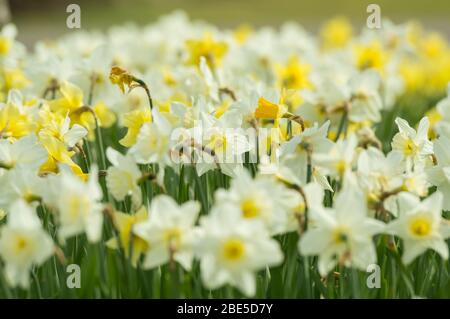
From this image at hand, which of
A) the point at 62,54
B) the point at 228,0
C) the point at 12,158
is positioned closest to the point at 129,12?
the point at 228,0

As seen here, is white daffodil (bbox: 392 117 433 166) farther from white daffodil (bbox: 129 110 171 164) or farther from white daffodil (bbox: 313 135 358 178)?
white daffodil (bbox: 129 110 171 164)

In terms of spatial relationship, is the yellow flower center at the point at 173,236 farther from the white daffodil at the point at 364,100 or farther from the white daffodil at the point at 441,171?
the white daffodil at the point at 364,100

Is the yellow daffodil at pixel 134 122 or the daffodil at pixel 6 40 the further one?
the daffodil at pixel 6 40

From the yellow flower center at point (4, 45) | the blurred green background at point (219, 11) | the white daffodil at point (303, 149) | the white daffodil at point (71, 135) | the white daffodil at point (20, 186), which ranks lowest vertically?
the white daffodil at point (20, 186)

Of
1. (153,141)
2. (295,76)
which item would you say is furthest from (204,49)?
(153,141)

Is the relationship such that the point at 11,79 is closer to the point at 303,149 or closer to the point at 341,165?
the point at 303,149

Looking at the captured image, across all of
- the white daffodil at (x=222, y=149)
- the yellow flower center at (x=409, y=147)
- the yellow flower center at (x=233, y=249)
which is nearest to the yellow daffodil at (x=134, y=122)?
the white daffodil at (x=222, y=149)

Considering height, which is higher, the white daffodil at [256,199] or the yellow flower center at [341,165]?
the yellow flower center at [341,165]
